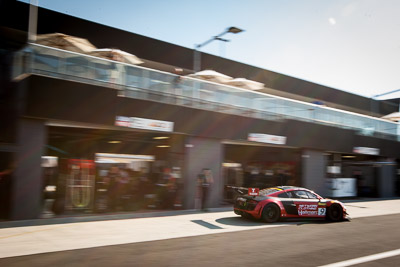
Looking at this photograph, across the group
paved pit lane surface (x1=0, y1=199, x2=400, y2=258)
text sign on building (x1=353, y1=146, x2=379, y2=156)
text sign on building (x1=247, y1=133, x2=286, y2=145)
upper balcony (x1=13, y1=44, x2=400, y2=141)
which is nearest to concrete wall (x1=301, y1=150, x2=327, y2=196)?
upper balcony (x1=13, y1=44, x2=400, y2=141)

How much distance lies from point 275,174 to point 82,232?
1404 centimetres

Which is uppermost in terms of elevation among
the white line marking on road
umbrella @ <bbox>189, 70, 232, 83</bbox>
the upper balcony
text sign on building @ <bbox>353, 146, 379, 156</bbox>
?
umbrella @ <bbox>189, 70, 232, 83</bbox>

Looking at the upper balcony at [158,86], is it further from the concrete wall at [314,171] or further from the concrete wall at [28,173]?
the concrete wall at [314,171]

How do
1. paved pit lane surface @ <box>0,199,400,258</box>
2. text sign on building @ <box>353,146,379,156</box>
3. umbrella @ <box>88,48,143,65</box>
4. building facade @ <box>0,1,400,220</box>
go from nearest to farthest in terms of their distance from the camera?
paved pit lane surface @ <box>0,199,400,258</box> → building facade @ <box>0,1,400,220</box> → umbrella @ <box>88,48,143,65</box> → text sign on building @ <box>353,146,379,156</box>

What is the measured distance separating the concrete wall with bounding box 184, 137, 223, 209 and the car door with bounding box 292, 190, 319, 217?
4029 mm

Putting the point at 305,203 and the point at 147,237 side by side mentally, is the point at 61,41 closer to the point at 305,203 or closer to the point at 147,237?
the point at 147,237

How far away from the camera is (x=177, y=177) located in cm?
1498

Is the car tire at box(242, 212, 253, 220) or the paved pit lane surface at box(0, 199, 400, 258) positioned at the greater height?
the car tire at box(242, 212, 253, 220)

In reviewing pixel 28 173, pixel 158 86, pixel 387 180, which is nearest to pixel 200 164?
pixel 158 86

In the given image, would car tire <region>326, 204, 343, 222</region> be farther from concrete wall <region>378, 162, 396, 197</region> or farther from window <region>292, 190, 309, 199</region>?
concrete wall <region>378, 162, 396, 197</region>

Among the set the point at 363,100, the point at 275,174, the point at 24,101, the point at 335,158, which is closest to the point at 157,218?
the point at 24,101

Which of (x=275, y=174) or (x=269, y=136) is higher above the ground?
(x=269, y=136)

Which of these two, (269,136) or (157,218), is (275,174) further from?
(157,218)

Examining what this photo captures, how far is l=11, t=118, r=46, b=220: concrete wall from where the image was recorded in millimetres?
10648
